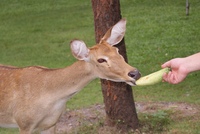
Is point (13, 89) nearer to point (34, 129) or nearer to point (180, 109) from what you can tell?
point (34, 129)

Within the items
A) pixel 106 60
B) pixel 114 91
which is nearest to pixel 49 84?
pixel 106 60

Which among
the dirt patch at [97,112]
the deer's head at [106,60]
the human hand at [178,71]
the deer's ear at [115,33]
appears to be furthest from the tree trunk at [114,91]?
the human hand at [178,71]

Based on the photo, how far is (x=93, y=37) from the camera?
1677 centimetres

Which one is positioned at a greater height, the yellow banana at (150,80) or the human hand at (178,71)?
the human hand at (178,71)

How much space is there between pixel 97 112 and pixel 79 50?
322cm

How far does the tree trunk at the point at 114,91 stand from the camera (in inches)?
323

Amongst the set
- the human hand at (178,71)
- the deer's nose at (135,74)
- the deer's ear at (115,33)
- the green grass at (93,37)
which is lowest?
the green grass at (93,37)

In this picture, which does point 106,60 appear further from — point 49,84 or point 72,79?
point 49,84

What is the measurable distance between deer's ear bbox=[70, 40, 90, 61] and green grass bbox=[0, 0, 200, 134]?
2.47m

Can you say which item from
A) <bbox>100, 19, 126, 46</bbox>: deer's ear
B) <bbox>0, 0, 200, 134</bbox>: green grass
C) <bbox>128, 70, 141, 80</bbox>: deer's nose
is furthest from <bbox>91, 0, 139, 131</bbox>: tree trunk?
<bbox>128, 70, 141, 80</bbox>: deer's nose

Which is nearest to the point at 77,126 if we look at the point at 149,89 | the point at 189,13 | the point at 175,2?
the point at 149,89

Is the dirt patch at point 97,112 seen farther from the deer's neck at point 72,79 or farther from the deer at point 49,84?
the deer's neck at point 72,79

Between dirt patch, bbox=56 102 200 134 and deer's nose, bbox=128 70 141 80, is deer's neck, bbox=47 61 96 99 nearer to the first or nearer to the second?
deer's nose, bbox=128 70 141 80

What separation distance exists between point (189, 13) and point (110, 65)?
42.5 ft
